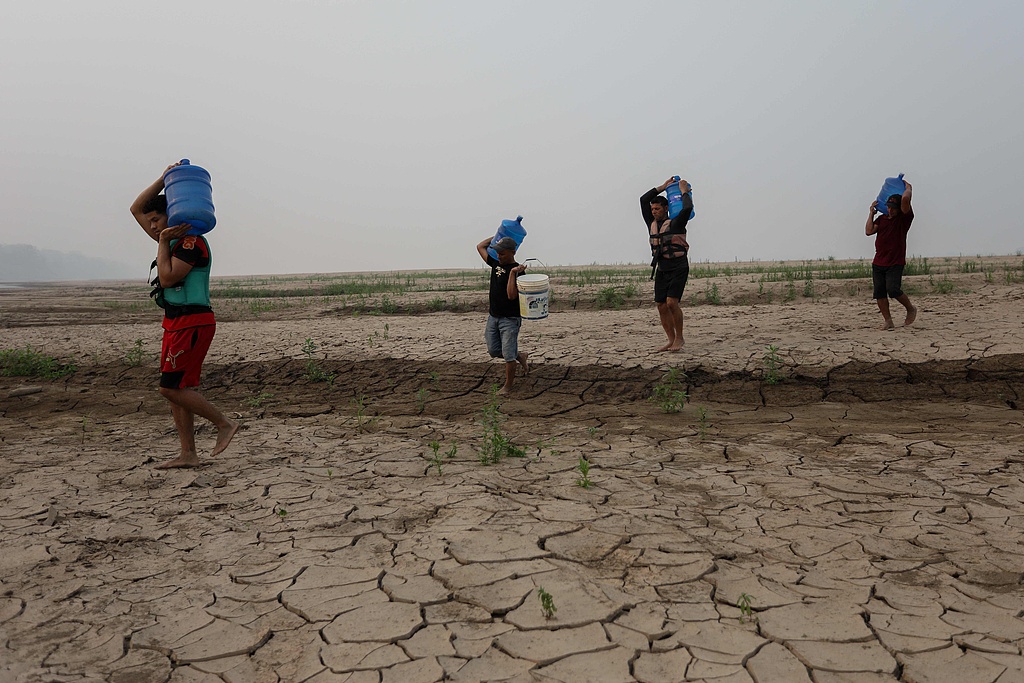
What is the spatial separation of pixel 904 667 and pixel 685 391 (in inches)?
175

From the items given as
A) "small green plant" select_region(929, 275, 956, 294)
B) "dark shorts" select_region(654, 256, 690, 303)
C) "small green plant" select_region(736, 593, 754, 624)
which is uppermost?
"dark shorts" select_region(654, 256, 690, 303)

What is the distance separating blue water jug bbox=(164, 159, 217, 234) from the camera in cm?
396

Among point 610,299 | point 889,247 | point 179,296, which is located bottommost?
point 610,299

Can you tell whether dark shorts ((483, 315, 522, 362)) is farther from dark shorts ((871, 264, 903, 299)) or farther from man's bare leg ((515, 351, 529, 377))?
dark shorts ((871, 264, 903, 299))

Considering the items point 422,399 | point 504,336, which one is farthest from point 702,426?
point 422,399

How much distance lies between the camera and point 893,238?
760cm

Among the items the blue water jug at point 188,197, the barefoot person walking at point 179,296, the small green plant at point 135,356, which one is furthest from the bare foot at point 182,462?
the small green plant at point 135,356

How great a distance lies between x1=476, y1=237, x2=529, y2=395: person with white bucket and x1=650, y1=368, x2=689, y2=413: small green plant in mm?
1361

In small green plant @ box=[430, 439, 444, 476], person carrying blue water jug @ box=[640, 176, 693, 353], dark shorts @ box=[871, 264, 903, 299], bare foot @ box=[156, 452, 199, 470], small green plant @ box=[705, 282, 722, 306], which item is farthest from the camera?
small green plant @ box=[705, 282, 722, 306]

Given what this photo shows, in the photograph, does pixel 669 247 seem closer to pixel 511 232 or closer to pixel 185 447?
pixel 511 232

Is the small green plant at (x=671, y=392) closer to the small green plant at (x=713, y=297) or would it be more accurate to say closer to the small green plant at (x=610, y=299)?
the small green plant at (x=713, y=297)

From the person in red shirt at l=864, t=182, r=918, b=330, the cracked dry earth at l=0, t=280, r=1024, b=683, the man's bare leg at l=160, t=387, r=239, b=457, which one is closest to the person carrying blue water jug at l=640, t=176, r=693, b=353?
the cracked dry earth at l=0, t=280, r=1024, b=683

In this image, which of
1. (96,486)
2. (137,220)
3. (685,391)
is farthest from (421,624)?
(685,391)

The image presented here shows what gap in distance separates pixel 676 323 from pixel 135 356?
21.2 ft
